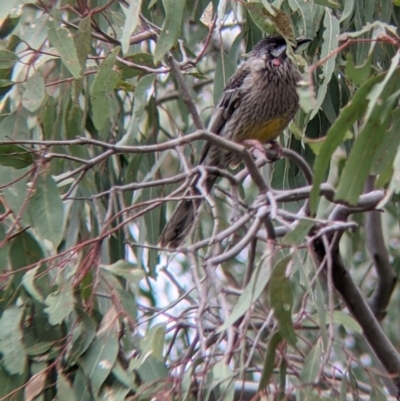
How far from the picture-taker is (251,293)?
5.47ft

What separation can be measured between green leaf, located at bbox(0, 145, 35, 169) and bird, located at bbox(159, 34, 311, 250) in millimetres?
1458

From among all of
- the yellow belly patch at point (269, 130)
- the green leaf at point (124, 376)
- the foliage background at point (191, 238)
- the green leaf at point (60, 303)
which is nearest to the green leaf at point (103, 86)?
the foliage background at point (191, 238)

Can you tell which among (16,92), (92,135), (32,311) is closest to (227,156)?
(92,135)

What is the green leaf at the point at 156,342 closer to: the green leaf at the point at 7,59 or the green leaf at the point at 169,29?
the green leaf at the point at 169,29

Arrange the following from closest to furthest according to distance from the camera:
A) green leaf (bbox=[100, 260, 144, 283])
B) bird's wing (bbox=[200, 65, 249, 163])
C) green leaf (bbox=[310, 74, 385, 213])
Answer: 1. green leaf (bbox=[310, 74, 385, 213])
2. green leaf (bbox=[100, 260, 144, 283])
3. bird's wing (bbox=[200, 65, 249, 163])

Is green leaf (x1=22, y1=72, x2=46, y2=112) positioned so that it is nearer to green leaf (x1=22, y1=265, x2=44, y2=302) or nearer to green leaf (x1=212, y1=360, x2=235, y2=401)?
green leaf (x1=22, y1=265, x2=44, y2=302)

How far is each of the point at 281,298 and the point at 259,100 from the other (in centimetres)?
204

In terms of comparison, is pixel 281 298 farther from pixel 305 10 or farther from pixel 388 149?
pixel 305 10

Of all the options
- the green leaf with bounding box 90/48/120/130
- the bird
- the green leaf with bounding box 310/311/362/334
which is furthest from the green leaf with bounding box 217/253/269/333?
the bird

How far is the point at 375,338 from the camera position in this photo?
2383mm

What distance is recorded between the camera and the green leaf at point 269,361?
5.60 ft

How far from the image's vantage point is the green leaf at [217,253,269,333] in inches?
65.3

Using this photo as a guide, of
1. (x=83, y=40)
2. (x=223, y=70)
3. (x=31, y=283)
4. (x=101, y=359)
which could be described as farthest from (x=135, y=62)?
(x=101, y=359)

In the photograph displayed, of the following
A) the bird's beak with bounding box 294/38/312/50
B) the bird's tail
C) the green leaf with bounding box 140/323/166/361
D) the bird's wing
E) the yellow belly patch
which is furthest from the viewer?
the bird's wing
